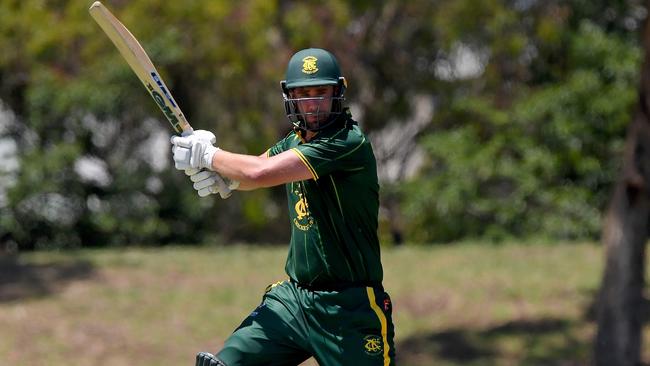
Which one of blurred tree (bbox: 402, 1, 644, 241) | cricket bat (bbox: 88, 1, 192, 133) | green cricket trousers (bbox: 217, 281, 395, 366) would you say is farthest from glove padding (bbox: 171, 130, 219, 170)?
blurred tree (bbox: 402, 1, 644, 241)

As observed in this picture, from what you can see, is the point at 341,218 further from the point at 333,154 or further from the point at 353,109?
the point at 353,109

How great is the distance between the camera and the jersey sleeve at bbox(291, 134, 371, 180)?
5.09m

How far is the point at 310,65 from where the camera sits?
5.13 meters

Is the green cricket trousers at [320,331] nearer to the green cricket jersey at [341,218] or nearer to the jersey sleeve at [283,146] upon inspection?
the green cricket jersey at [341,218]

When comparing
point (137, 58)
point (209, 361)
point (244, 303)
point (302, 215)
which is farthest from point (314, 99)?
point (244, 303)

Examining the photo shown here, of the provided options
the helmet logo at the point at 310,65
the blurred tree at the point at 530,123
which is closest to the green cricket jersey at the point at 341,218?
the helmet logo at the point at 310,65

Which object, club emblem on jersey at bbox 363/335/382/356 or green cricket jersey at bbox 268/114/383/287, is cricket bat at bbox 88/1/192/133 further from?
club emblem on jersey at bbox 363/335/382/356

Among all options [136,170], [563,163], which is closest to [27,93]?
[136,170]

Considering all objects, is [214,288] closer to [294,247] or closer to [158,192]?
[158,192]

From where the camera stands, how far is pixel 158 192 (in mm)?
15289

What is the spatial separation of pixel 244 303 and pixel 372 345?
5.84 meters

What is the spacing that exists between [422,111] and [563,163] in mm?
2142

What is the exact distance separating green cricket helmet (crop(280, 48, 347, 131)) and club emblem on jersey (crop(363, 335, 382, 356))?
94cm

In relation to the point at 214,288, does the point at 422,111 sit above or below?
above
